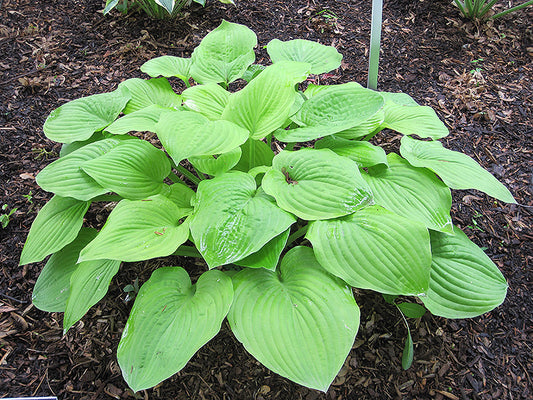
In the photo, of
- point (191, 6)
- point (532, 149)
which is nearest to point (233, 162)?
point (532, 149)

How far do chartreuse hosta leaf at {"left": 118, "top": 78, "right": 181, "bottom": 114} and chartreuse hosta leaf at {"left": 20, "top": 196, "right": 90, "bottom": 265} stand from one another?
52 cm

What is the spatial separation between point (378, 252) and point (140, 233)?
2.36 feet

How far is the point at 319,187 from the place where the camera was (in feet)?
4.16

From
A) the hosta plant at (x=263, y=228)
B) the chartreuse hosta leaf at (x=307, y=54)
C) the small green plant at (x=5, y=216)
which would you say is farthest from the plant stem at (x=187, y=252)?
the chartreuse hosta leaf at (x=307, y=54)

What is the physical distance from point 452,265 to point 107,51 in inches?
88.3

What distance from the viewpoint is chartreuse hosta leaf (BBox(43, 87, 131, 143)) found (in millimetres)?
1608

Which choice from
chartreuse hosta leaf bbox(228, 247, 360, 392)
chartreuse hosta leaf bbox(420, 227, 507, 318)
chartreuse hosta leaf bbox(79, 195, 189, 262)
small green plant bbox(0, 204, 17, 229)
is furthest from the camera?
small green plant bbox(0, 204, 17, 229)

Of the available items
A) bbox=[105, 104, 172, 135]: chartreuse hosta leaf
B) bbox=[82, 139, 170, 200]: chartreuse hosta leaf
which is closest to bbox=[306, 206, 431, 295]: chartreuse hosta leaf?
bbox=[82, 139, 170, 200]: chartreuse hosta leaf

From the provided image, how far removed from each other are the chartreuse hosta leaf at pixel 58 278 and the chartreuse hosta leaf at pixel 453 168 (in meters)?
1.26

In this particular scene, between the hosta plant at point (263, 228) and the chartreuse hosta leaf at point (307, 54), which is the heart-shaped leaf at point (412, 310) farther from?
the chartreuse hosta leaf at point (307, 54)

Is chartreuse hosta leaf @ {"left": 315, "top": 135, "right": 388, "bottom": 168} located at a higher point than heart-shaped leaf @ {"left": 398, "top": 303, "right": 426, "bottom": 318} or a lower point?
higher

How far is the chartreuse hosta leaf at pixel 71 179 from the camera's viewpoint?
1383 millimetres

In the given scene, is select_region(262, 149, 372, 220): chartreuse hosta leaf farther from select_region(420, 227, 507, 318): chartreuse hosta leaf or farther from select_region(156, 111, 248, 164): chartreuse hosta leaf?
select_region(420, 227, 507, 318): chartreuse hosta leaf

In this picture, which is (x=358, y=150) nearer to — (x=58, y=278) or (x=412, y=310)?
(x=412, y=310)
